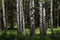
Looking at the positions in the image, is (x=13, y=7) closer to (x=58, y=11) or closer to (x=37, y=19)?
(x=37, y=19)

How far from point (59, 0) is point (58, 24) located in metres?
4.58

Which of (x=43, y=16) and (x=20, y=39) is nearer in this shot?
(x=20, y=39)

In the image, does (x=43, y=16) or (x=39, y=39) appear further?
(x=43, y=16)

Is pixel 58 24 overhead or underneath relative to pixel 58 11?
underneath

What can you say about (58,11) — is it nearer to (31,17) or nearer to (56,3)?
(56,3)

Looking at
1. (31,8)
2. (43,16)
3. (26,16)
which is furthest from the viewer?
(26,16)

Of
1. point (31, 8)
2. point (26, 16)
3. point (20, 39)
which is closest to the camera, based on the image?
point (20, 39)

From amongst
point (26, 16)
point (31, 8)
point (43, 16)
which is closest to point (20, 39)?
point (31, 8)

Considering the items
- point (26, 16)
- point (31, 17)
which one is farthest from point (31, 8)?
point (26, 16)

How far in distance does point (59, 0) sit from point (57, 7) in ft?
4.65

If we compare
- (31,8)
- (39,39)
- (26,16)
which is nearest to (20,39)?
(39,39)

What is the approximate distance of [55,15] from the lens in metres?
41.9

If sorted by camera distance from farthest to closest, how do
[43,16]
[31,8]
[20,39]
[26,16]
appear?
[26,16], [43,16], [31,8], [20,39]

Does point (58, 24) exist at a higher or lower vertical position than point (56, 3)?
lower
